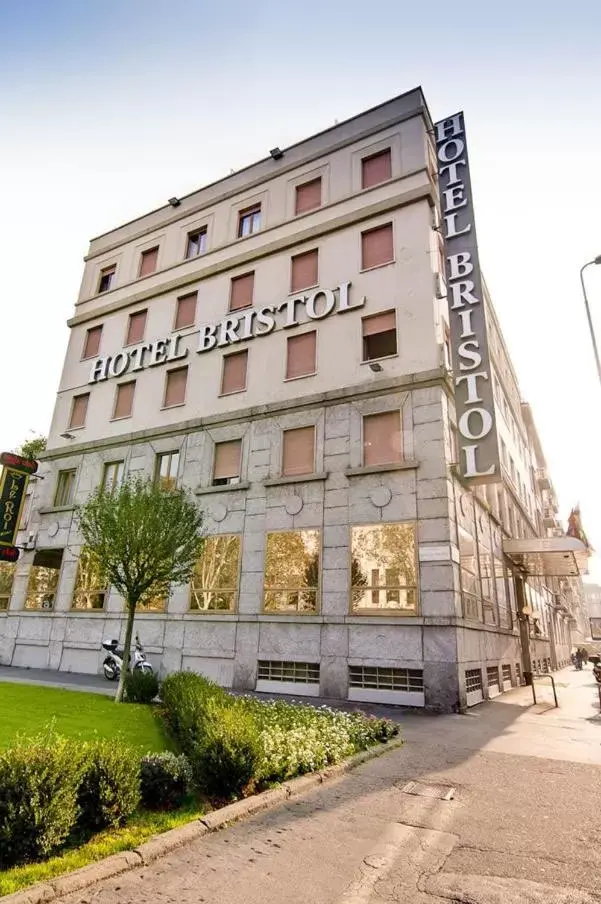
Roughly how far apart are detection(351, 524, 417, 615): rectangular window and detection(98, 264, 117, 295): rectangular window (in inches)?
758

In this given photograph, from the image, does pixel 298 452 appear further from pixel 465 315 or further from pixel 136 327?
pixel 136 327

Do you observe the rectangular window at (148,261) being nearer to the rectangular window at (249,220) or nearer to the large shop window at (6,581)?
the rectangular window at (249,220)

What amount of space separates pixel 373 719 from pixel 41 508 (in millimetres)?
17701

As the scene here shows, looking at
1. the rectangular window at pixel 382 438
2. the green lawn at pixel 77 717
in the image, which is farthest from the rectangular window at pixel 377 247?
the green lawn at pixel 77 717

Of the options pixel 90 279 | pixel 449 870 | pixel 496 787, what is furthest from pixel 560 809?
pixel 90 279

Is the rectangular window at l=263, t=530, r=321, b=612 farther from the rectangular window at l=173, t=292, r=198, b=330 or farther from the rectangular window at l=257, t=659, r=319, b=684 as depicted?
the rectangular window at l=173, t=292, r=198, b=330

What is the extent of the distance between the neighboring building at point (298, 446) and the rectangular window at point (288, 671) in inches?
1.6

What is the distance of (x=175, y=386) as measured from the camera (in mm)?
21219

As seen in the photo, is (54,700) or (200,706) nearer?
(200,706)

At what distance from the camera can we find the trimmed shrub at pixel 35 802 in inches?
154

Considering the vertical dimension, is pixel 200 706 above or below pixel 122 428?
below

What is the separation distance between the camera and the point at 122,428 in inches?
852

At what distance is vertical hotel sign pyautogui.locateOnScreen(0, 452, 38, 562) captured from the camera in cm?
2167

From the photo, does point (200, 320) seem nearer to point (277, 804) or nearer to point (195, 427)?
point (195, 427)
